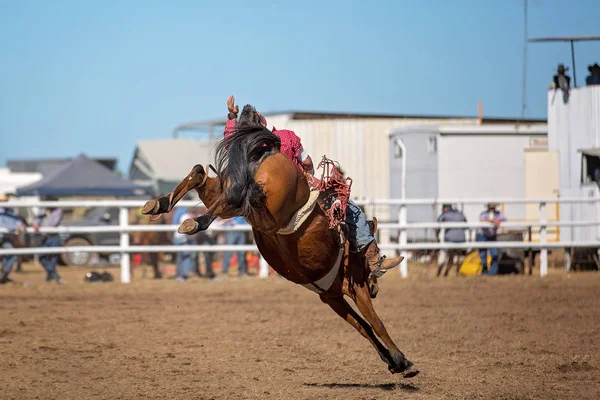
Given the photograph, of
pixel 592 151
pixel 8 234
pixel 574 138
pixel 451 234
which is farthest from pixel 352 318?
pixel 574 138

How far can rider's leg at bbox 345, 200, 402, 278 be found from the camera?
6562 mm

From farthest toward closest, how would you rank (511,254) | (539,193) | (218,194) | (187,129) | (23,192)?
(187,129)
(23,192)
(539,193)
(511,254)
(218,194)

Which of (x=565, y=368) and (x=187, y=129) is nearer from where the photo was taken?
(x=565, y=368)

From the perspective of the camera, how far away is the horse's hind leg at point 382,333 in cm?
629

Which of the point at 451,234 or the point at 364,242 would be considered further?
the point at 451,234

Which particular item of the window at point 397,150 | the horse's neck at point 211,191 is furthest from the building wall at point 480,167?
the horse's neck at point 211,191

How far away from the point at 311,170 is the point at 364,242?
70 cm

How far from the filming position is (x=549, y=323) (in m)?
10.4

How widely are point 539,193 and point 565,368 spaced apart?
48.0ft

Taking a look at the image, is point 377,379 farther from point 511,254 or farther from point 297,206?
point 511,254

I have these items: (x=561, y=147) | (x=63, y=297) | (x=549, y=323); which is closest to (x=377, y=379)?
(x=549, y=323)

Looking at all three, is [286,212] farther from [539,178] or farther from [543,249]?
[539,178]

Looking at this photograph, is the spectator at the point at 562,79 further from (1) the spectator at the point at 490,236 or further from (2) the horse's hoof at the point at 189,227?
(2) the horse's hoof at the point at 189,227

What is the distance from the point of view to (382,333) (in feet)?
20.9
